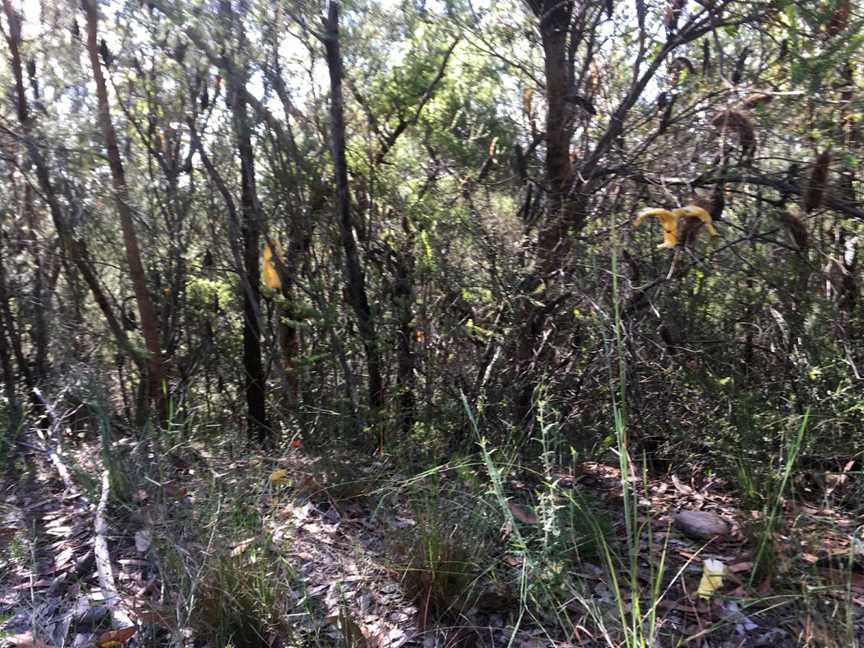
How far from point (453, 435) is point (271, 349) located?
171cm

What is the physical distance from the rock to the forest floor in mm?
37

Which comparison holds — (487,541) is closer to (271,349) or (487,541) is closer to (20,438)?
(271,349)

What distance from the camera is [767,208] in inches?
165

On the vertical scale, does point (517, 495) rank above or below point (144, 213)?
below

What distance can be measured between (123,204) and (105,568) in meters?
2.61

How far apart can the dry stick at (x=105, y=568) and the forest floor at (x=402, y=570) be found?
0.4 inches

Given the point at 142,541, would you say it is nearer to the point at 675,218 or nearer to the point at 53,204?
the point at 53,204

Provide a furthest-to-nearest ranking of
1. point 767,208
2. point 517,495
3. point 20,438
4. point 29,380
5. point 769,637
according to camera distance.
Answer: point 29,380
point 20,438
point 767,208
point 517,495
point 769,637

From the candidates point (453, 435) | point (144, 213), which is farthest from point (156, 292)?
point (453, 435)

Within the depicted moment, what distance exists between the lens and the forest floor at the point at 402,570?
254 centimetres

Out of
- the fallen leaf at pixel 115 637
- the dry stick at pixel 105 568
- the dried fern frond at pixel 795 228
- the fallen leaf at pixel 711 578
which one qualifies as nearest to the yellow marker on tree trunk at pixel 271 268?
the dry stick at pixel 105 568

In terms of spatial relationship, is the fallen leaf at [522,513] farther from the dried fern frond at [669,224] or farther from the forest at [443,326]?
the dried fern frond at [669,224]

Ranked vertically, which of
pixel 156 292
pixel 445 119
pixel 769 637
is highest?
pixel 445 119

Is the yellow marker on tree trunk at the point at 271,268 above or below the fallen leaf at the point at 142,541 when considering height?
above
